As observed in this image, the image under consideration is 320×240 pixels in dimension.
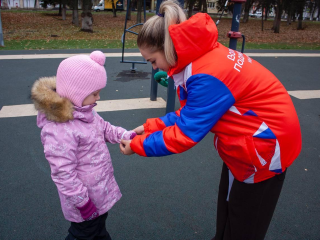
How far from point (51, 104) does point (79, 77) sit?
0.21m

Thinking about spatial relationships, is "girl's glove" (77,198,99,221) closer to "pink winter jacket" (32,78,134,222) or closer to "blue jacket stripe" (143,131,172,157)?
"pink winter jacket" (32,78,134,222)

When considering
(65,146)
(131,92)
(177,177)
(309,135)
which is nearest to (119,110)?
(131,92)

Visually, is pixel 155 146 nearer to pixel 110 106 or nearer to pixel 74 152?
pixel 74 152

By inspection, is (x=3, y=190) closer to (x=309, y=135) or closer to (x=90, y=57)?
(x=90, y=57)

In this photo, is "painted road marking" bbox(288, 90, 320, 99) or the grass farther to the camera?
the grass

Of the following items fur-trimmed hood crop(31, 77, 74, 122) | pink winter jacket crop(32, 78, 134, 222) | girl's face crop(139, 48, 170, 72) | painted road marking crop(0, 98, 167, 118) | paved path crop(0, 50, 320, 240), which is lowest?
paved path crop(0, 50, 320, 240)

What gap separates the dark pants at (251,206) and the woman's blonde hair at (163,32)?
0.83 meters

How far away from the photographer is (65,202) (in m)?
1.76

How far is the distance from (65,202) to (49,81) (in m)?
0.75

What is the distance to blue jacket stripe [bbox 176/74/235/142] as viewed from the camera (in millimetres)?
1368

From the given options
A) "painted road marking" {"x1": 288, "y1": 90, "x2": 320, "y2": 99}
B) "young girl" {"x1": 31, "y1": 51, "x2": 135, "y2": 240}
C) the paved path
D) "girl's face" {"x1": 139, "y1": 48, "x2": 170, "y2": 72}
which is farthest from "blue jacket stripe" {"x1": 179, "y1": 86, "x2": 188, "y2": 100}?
"painted road marking" {"x1": 288, "y1": 90, "x2": 320, "y2": 99}

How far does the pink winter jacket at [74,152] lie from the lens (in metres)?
1.60

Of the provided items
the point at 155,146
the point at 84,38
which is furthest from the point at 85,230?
the point at 84,38

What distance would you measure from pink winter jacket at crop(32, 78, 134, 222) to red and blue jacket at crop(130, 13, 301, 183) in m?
0.39
